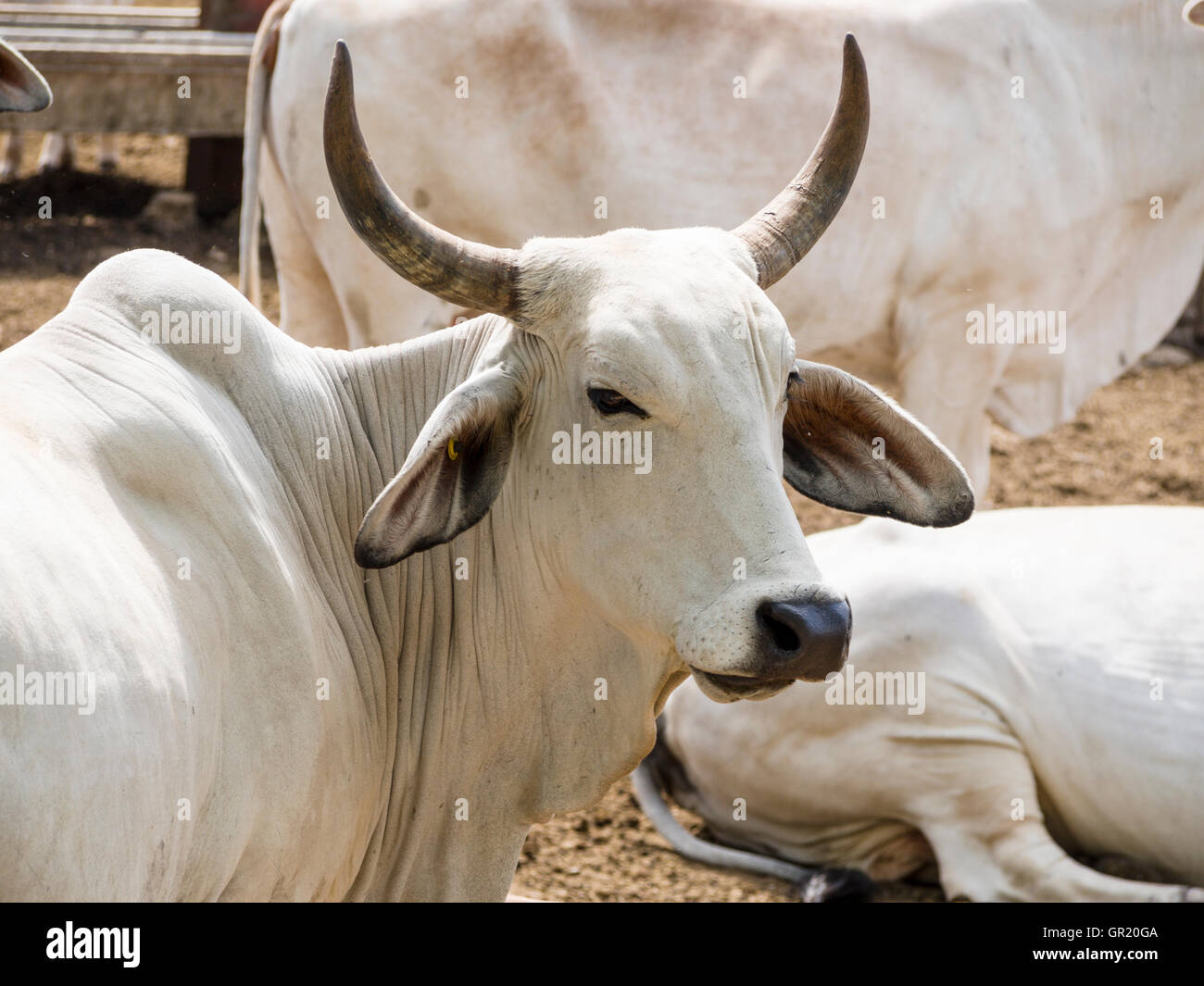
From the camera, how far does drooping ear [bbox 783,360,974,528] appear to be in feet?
10.4

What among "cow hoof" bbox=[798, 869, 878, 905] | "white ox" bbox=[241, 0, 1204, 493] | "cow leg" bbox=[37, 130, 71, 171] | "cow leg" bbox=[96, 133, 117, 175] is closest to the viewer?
"cow hoof" bbox=[798, 869, 878, 905]

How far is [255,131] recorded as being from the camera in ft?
18.7

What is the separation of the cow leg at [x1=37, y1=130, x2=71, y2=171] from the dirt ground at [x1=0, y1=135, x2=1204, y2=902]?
110 millimetres

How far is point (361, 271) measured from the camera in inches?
217

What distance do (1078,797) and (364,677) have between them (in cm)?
232

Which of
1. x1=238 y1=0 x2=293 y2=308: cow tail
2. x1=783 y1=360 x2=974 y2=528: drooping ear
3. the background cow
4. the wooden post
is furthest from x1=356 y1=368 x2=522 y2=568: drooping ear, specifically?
the background cow

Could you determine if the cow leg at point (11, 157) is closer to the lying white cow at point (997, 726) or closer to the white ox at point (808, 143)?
the white ox at point (808, 143)

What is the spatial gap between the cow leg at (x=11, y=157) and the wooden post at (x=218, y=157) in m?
1.19

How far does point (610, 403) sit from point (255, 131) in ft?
10.9

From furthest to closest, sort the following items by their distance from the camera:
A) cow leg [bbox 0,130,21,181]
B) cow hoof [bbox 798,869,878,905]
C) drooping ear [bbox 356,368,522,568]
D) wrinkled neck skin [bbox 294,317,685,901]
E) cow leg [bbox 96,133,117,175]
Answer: cow leg [bbox 96,133,117,175], cow leg [bbox 0,130,21,181], cow hoof [bbox 798,869,878,905], wrinkled neck skin [bbox 294,317,685,901], drooping ear [bbox 356,368,522,568]


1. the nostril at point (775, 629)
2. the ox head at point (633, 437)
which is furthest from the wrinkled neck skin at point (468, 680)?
the nostril at point (775, 629)

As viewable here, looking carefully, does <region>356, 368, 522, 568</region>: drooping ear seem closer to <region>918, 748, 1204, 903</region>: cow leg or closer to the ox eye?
the ox eye

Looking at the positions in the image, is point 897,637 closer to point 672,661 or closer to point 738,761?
point 738,761
